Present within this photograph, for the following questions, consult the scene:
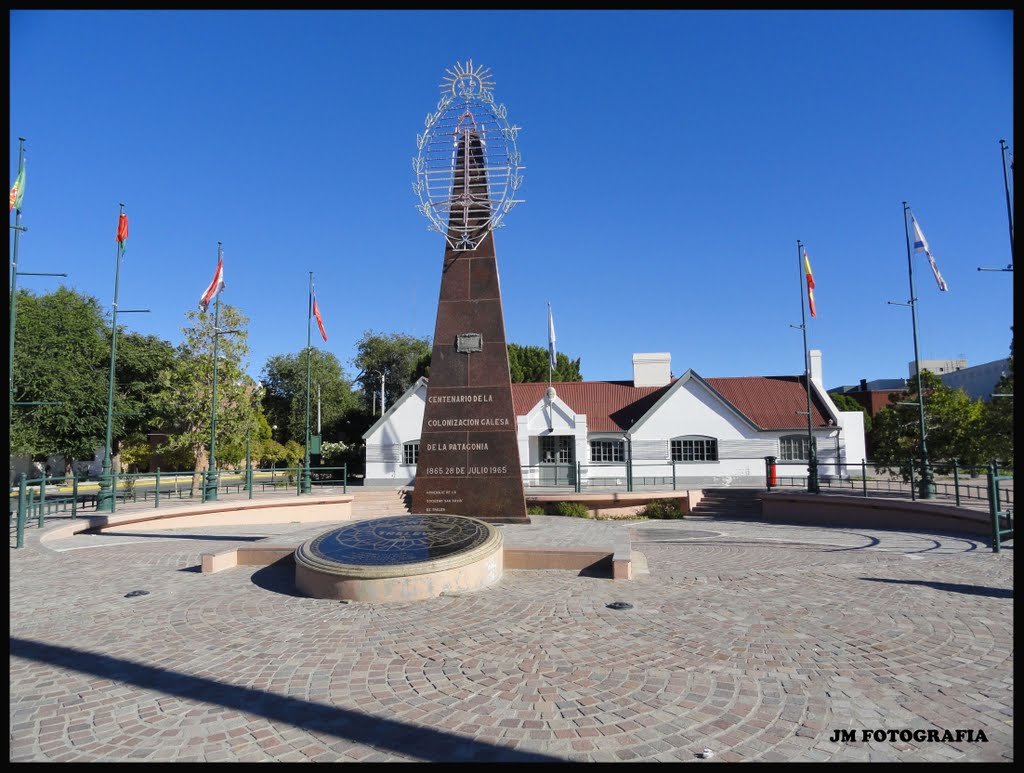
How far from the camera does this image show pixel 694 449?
28562 mm

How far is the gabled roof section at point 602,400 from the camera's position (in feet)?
101

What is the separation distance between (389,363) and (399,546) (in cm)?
4527

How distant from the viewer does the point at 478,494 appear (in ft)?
44.7

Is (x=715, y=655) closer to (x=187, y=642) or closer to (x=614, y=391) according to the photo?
(x=187, y=642)

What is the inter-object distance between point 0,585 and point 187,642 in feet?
12.2

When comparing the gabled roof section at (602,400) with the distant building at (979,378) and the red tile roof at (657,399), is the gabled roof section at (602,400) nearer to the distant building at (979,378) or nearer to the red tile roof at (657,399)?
the red tile roof at (657,399)

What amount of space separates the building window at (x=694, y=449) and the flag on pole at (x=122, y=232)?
23.7 m

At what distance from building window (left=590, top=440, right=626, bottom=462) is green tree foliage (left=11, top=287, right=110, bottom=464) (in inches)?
969

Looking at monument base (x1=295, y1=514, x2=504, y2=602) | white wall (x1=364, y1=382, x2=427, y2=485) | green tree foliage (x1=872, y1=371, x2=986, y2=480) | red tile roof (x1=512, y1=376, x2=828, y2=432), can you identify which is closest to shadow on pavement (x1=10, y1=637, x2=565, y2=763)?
monument base (x1=295, y1=514, x2=504, y2=602)

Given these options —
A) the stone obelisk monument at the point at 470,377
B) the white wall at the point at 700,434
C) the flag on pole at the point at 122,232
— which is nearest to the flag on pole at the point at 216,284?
the flag on pole at the point at 122,232

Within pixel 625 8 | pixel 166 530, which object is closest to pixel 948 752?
pixel 625 8

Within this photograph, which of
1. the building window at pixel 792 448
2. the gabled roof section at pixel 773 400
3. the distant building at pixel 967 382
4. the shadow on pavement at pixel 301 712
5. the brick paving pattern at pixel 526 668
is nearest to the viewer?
the shadow on pavement at pixel 301 712

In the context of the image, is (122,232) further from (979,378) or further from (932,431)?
(979,378)

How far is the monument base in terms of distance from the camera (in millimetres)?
7574
